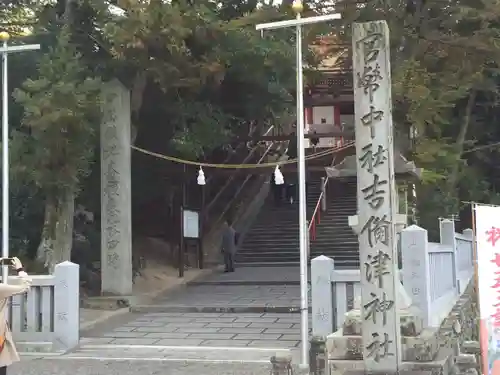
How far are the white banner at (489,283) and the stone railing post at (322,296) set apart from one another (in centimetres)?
222

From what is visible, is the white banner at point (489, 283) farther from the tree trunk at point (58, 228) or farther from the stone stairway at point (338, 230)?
the stone stairway at point (338, 230)

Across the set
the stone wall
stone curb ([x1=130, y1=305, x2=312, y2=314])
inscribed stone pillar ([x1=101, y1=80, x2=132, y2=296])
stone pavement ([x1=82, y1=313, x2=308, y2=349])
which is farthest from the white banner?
inscribed stone pillar ([x1=101, y1=80, x2=132, y2=296])

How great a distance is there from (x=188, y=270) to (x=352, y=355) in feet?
43.4

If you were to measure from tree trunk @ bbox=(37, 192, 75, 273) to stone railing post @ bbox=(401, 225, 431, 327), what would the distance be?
23.7ft

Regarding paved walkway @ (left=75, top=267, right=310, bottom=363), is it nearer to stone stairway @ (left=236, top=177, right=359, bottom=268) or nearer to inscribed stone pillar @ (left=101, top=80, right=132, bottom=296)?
inscribed stone pillar @ (left=101, top=80, right=132, bottom=296)

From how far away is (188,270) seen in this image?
19.6 m

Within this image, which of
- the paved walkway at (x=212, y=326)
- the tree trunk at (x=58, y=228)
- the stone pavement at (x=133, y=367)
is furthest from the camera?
the tree trunk at (x=58, y=228)

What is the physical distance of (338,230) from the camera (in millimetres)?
22281

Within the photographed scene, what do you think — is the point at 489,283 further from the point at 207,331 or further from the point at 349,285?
the point at 207,331

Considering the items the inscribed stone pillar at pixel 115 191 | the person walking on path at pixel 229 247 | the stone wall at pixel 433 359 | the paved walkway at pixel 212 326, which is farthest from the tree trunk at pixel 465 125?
the stone wall at pixel 433 359

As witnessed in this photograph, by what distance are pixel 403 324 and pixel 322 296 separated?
9.78ft

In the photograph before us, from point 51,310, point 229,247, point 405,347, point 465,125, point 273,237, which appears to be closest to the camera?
point 405,347

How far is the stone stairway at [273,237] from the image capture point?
21109mm

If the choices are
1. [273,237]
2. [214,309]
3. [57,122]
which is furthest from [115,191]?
[273,237]
